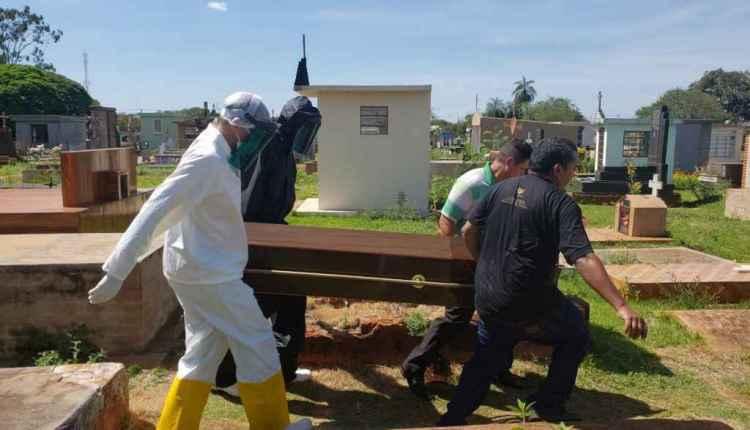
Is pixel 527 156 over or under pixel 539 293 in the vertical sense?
over

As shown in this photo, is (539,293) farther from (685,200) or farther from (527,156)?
(685,200)

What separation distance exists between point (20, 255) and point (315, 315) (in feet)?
7.31

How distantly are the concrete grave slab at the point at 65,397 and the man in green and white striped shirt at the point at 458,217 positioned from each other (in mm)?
1693

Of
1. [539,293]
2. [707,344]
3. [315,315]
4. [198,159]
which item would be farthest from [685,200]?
[198,159]

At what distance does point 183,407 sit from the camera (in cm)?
278

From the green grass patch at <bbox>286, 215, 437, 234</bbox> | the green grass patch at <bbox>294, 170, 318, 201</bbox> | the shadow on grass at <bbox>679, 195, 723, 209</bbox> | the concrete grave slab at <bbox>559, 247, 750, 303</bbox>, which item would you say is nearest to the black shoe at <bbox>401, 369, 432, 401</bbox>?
the concrete grave slab at <bbox>559, 247, 750, 303</bbox>

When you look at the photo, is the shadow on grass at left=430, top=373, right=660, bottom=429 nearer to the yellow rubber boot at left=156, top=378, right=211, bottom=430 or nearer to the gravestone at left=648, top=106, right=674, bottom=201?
the yellow rubber boot at left=156, top=378, right=211, bottom=430

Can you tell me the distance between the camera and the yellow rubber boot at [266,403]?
2.82m

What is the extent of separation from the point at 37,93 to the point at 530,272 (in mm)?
53493

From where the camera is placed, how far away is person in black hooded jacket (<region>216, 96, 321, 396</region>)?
3797 mm

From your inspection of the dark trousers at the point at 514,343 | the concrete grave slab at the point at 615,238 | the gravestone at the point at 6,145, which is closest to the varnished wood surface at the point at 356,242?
the dark trousers at the point at 514,343

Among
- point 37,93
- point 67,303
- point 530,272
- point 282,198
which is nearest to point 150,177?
point 67,303

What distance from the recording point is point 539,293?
312 centimetres

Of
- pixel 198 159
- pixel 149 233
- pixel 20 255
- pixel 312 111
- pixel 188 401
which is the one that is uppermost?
pixel 312 111
